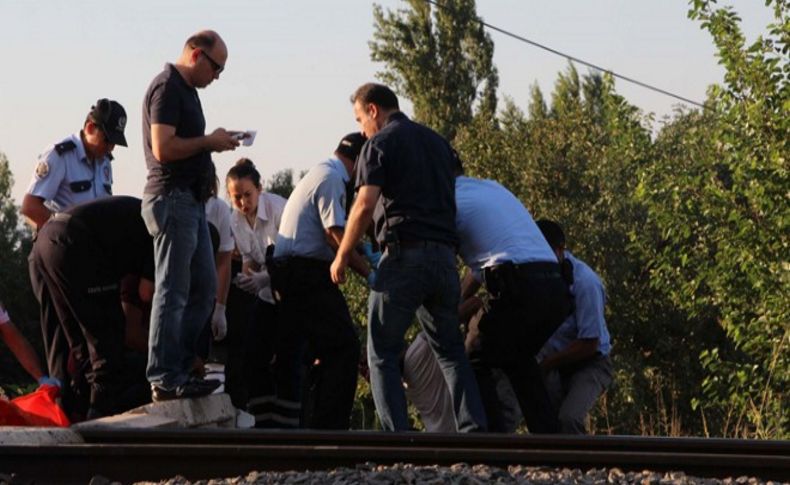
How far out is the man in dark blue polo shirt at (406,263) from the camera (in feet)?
24.6

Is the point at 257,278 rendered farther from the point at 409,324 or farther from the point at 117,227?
the point at 409,324

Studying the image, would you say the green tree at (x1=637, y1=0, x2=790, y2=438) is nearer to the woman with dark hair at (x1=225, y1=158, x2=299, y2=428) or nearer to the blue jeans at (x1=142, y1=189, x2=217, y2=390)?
the woman with dark hair at (x1=225, y1=158, x2=299, y2=428)

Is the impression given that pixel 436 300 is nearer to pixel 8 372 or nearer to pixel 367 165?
pixel 367 165

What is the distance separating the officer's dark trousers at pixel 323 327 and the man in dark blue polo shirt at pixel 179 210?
24.4 inches

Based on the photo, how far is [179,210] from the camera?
757 cm

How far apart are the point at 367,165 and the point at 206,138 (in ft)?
2.67

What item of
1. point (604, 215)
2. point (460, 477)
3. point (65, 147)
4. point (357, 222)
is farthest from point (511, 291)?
point (604, 215)

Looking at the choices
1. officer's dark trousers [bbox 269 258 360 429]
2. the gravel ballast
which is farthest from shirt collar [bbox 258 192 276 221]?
the gravel ballast

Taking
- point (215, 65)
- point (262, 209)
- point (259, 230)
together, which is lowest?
point (259, 230)

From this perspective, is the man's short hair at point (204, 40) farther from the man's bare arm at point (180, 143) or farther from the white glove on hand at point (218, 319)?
the white glove on hand at point (218, 319)

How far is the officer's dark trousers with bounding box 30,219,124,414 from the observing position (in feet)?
25.6

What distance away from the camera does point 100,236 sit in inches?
311

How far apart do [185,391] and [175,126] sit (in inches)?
51.5

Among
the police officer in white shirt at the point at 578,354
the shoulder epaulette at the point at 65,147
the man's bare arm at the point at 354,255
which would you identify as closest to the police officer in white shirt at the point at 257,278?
the man's bare arm at the point at 354,255
